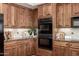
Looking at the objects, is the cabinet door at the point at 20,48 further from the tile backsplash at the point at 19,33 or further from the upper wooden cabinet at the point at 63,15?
the upper wooden cabinet at the point at 63,15

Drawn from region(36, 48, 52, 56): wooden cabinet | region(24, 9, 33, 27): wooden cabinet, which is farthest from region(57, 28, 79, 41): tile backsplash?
region(24, 9, 33, 27): wooden cabinet

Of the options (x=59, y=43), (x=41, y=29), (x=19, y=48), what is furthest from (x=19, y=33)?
(x=59, y=43)

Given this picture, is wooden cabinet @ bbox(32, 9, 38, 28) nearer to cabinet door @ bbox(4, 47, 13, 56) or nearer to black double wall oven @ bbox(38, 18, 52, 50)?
black double wall oven @ bbox(38, 18, 52, 50)

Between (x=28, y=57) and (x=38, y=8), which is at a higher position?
(x=38, y=8)

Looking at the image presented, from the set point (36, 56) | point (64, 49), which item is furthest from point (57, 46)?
point (36, 56)

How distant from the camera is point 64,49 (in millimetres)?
1849

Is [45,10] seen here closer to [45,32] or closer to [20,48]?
[45,32]

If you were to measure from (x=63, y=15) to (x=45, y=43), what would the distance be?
481mm

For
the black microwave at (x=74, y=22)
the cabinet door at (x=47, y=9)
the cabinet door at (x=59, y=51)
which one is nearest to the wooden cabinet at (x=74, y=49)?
the cabinet door at (x=59, y=51)

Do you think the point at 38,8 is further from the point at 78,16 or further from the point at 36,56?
the point at 36,56

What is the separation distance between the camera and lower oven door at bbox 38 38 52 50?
1.89 m

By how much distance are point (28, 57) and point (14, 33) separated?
15.9 inches

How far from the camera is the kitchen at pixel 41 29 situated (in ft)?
5.96

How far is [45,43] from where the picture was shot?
193 cm
